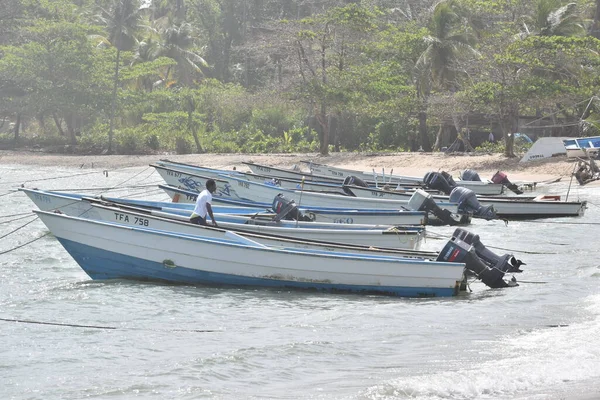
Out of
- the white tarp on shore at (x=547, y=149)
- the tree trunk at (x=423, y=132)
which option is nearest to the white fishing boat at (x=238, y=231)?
the white tarp on shore at (x=547, y=149)

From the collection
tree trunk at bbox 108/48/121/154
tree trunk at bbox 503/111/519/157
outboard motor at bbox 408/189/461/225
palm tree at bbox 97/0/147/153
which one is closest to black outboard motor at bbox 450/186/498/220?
outboard motor at bbox 408/189/461/225

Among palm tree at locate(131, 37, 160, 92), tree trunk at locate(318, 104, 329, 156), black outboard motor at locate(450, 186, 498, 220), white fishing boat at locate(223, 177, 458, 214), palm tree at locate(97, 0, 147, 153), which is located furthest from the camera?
palm tree at locate(131, 37, 160, 92)

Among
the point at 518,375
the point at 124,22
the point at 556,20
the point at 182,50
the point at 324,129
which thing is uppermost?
the point at 124,22

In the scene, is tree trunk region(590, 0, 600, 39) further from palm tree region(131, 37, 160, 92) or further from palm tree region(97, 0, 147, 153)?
palm tree region(131, 37, 160, 92)

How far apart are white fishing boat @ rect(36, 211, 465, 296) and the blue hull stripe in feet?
0.06

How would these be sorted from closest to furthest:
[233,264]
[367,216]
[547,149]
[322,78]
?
[233,264], [367,216], [547,149], [322,78]

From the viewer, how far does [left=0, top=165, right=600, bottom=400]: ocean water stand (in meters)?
10.5

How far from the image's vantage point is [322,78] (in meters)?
47.1

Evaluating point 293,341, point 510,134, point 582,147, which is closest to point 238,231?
point 293,341

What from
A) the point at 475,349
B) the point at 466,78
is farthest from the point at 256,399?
the point at 466,78

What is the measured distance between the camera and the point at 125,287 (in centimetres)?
1683

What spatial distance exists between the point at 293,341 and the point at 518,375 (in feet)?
11.2

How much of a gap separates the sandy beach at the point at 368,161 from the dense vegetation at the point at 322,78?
1.84m

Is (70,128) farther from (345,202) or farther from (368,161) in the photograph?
(345,202)
